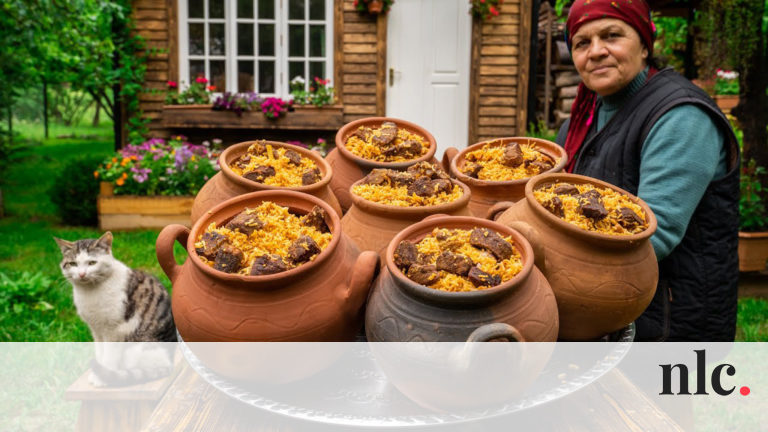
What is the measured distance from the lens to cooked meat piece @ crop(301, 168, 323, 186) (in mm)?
1760

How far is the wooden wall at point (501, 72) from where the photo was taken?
767 cm

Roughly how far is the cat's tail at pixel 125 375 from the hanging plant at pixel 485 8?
606cm

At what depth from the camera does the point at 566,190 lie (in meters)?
1.58

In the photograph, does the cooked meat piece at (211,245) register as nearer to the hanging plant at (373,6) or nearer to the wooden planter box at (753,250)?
the wooden planter box at (753,250)

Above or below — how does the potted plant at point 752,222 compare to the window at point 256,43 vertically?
below

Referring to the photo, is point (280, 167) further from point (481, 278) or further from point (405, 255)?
point (481, 278)

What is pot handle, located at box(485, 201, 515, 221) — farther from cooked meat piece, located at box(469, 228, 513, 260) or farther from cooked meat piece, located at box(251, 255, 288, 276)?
cooked meat piece, located at box(251, 255, 288, 276)

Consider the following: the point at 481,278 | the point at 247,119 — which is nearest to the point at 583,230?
the point at 481,278

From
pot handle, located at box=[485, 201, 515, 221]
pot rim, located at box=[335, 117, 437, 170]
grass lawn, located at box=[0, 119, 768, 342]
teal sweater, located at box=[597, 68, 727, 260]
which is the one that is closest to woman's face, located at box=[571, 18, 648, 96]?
teal sweater, located at box=[597, 68, 727, 260]

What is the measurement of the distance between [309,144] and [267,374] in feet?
21.6

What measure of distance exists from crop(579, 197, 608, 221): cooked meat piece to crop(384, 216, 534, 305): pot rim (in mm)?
A: 204

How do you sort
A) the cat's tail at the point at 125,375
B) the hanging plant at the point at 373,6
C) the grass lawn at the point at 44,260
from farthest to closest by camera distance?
the hanging plant at the point at 373,6, the grass lawn at the point at 44,260, the cat's tail at the point at 125,375

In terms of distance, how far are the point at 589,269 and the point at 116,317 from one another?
206cm

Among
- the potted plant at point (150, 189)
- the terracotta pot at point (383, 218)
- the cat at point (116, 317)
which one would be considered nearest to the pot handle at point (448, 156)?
the terracotta pot at point (383, 218)
